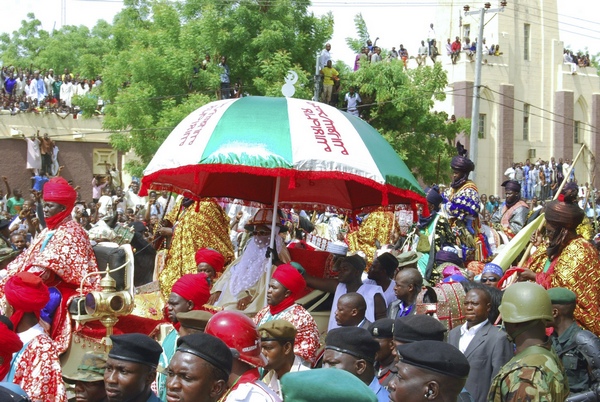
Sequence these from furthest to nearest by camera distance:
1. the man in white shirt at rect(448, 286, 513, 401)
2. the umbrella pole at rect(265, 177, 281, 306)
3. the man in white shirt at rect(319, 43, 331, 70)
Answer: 1. the man in white shirt at rect(319, 43, 331, 70)
2. the umbrella pole at rect(265, 177, 281, 306)
3. the man in white shirt at rect(448, 286, 513, 401)

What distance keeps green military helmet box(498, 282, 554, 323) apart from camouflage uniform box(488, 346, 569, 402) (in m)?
0.21

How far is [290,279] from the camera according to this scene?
24.7 ft

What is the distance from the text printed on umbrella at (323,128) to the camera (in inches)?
322

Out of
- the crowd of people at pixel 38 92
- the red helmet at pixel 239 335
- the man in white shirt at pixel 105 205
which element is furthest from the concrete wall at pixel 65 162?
the red helmet at pixel 239 335

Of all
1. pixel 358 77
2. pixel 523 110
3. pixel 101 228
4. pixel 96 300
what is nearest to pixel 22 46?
pixel 523 110

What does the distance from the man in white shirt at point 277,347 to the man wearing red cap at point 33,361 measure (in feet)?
4.26

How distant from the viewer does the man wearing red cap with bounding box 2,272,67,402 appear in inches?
231

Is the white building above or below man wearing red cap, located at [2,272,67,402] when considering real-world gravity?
above

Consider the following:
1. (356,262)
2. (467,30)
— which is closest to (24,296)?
(356,262)

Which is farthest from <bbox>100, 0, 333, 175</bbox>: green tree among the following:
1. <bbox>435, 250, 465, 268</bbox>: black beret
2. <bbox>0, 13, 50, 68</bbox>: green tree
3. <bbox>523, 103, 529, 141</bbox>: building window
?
<bbox>0, 13, 50, 68</bbox>: green tree

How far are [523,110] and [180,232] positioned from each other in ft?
138

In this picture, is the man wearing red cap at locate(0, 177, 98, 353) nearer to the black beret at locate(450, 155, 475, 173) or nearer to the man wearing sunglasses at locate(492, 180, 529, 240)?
the black beret at locate(450, 155, 475, 173)

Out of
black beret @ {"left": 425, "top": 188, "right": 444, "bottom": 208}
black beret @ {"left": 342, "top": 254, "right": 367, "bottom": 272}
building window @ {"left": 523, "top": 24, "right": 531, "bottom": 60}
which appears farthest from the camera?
building window @ {"left": 523, "top": 24, "right": 531, "bottom": 60}

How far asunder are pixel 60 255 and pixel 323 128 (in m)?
2.50
